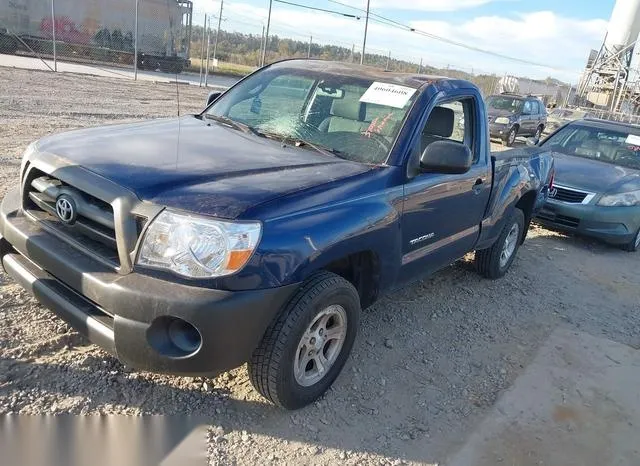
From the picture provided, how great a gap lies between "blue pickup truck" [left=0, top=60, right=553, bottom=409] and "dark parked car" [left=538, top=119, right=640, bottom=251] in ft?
11.4

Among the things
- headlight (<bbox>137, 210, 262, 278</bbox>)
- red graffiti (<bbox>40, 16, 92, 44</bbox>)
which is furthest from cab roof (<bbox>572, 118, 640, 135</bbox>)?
red graffiti (<bbox>40, 16, 92, 44</bbox>)

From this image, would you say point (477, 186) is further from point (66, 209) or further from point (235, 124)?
point (66, 209)

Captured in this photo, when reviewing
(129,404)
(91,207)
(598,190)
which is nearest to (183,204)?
(91,207)

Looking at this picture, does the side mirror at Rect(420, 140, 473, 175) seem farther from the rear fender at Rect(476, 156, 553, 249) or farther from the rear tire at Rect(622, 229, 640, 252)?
the rear tire at Rect(622, 229, 640, 252)

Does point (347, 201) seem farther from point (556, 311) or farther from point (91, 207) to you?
point (556, 311)

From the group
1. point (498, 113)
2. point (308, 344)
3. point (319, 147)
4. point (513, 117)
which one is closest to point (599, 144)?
point (319, 147)

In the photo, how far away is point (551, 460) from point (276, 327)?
169 cm

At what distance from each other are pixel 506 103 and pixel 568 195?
12661 millimetres

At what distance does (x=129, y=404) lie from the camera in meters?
2.93

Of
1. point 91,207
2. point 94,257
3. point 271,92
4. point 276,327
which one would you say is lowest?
point 276,327

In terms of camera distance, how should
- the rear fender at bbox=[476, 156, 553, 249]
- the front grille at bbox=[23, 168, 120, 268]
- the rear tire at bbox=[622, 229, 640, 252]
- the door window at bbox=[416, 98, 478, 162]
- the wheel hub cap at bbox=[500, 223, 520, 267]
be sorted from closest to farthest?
the front grille at bbox=[23, 168, 120, 268]
the door window at bbox=[416, 98, 478, 162]
the rear fender at bbox=[476, 156, 553, 249]
the wheel hub cap at bbox=[500, 223, 520, 267]
the rear tire at bbox=[622, 229, 640, 252]

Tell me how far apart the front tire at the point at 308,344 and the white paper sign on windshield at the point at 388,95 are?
4.54 ft

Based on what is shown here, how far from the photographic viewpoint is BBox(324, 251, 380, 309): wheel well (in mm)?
3311

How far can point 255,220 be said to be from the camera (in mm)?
2551
